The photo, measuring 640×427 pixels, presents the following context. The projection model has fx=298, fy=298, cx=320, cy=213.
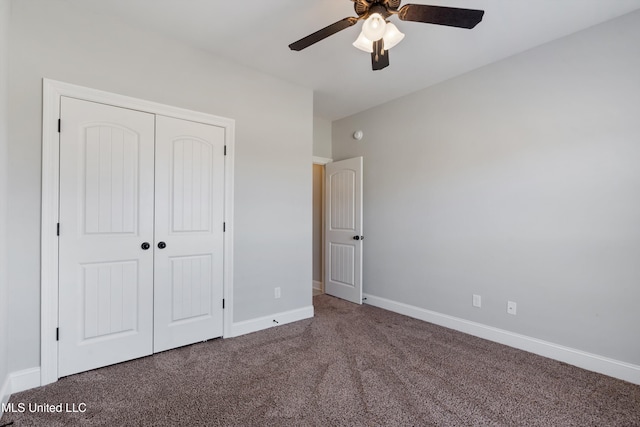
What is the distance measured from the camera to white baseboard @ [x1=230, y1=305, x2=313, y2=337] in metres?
2.97

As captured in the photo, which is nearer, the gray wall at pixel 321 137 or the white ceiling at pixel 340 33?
the white ceiling at pixel 340 33

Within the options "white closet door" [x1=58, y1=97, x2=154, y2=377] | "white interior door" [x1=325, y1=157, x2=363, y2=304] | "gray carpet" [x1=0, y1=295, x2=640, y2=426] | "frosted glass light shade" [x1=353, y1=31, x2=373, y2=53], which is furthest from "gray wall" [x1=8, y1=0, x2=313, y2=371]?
"frosted glass light shade" [x1=353, y1=31, x2=373, y2=53]

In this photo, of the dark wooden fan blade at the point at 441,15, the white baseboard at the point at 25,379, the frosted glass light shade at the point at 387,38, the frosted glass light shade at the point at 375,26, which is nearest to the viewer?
the dark wooden fan blade at the point at 441,15

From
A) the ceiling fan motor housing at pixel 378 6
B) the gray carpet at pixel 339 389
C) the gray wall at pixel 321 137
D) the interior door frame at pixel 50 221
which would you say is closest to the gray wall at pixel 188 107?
the interior door frame at pixel 50 221

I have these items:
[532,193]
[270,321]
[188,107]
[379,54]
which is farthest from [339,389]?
[188,107]

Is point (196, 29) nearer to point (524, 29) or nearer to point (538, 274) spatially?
point (524, 29)

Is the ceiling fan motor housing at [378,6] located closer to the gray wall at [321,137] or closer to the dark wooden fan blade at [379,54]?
the dark wooden fan blade at [379,54]

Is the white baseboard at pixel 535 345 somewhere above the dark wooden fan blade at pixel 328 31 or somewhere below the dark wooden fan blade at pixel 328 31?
below

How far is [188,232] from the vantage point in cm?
269

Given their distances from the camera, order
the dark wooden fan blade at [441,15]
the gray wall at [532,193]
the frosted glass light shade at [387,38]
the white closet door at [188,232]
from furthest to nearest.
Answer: the white closet door at [188,232]
the gray wall at [532,193]
the frosted glass light shade at [387,38]
the dark wooden fan blade at [441,15]

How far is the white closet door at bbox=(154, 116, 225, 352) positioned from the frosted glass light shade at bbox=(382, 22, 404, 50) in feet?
5.66

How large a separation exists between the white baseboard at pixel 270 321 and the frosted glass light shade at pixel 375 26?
2715 mm

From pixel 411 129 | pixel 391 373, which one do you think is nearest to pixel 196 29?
pixel 411 129

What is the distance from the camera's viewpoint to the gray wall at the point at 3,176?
70.5 inches
